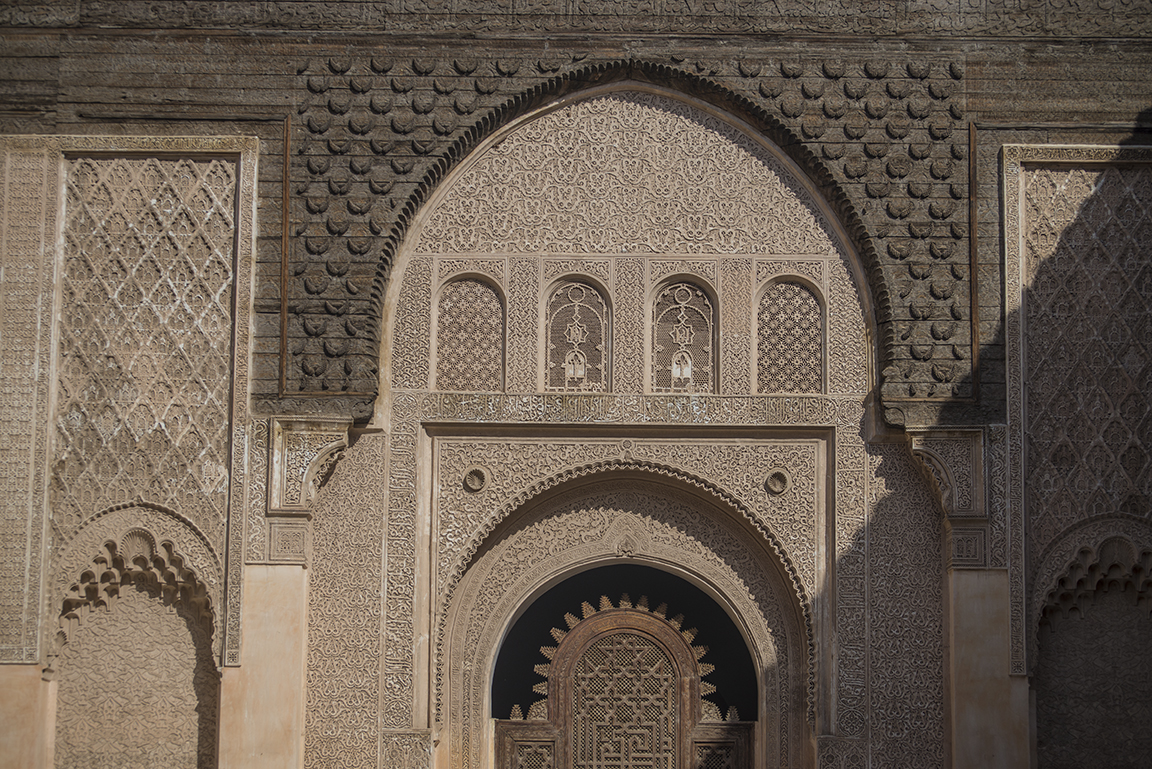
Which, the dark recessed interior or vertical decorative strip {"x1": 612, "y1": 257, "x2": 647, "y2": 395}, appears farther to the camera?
the dark recessed interior

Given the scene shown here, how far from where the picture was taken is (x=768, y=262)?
6.14 metres

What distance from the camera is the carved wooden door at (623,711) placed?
6.20 metres

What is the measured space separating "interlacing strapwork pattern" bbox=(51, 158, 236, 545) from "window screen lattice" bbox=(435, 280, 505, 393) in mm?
998

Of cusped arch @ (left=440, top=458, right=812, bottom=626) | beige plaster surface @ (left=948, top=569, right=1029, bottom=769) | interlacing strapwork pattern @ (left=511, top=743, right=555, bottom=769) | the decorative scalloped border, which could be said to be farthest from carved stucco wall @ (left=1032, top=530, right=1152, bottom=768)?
interlacing strapwork pattern @ (left=511, top=743, right=555, bottom=769)

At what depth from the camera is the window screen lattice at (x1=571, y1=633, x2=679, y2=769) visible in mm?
6219

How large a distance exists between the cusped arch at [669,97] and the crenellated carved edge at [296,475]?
393 millimetres

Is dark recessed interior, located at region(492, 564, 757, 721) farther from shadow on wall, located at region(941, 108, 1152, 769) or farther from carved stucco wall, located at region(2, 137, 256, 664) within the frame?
carved stucco wall, located at region(2, 137, 256, 664)

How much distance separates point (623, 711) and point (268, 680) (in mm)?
1726

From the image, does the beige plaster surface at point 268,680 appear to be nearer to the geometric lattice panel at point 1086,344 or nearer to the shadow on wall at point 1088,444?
the shadow on wall at point 1088,444

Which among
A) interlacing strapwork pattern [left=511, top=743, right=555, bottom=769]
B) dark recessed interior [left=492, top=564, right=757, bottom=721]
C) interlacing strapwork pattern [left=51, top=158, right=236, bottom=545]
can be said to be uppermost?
interlacing strapwork pattern [left=51, top=158, right=236, bottom=545]

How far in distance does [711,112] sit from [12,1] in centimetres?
341

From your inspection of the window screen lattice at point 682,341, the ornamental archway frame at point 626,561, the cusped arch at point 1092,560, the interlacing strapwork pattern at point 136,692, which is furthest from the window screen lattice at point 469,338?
the cusped arch at point 1092,560

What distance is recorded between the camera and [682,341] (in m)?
6.13

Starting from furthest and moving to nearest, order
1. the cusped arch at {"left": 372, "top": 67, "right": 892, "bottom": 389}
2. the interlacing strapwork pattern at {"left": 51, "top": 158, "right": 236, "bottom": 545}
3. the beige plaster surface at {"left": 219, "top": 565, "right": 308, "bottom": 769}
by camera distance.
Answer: the cusped arch at {"left": 372, "top": 67, "right": 892, "bottom": 389} < the interlacing strapwork pattern at {"left": 51, "top": 158, "right": 236, "bottom": 545} < the beige plaster surface at {"left": 219, "top": 565, "right": 308, "bottom": 769}
